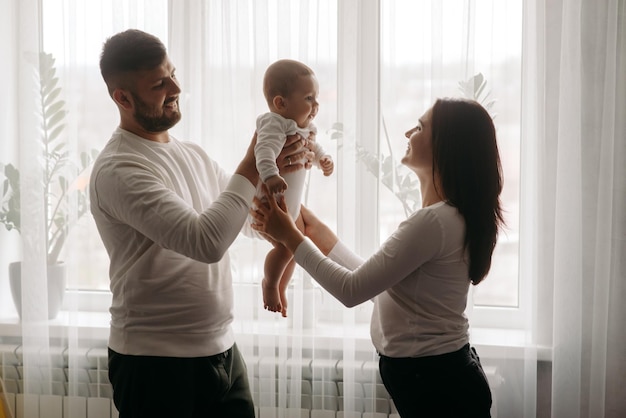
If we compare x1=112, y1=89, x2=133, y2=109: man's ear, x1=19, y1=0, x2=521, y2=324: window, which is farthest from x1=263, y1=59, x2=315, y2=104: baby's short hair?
x1=19, y1=0, x2=521, y2=324: window

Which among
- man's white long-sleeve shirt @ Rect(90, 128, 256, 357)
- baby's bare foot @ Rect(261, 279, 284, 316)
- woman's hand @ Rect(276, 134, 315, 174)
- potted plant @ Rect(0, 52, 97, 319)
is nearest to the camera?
man's white long-sleeve shirt @ Rect(90, 128, 256, 357)

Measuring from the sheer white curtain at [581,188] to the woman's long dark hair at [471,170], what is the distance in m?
0.72

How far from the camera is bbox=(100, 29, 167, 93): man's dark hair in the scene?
71.0 inches

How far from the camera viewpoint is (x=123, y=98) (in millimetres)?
1826

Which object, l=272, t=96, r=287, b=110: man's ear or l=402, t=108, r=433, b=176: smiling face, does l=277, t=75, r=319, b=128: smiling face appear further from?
l=402, t=108, r=433, b=176: smiling face

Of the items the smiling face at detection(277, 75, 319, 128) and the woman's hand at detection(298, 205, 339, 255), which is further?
the woman's hand at detection(298, 205, 339, 255)

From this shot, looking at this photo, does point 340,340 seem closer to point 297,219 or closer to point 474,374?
point 297,219

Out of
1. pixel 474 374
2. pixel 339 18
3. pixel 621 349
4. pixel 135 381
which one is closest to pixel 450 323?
pixel 474 374

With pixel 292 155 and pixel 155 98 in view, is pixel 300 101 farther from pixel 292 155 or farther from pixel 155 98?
pixel 155 98

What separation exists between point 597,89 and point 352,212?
0.94 m

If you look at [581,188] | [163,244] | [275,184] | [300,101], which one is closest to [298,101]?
[300,101]

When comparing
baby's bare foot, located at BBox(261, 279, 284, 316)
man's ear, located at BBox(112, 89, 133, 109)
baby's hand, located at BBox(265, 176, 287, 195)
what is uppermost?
man's ear, located at BBox(112, 89, 133, 109)

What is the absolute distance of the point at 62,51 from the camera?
9.28 feet

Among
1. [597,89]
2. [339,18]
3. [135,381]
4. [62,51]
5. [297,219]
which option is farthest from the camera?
[62,51]
